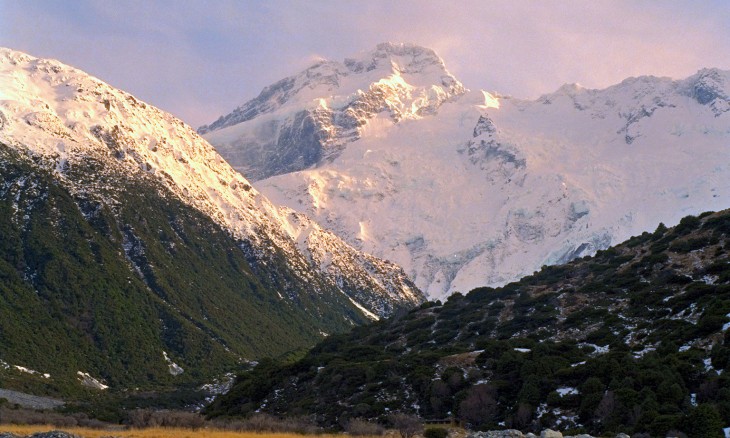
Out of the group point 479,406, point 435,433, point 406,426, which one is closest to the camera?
point 435,433

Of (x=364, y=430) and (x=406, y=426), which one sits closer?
(x=364, y=430)

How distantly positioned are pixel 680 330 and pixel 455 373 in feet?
68.9

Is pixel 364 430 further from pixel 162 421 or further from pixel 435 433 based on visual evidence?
pixel 162 421

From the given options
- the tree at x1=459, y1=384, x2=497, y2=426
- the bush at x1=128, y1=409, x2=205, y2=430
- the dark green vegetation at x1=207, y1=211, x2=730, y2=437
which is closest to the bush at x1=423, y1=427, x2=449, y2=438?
the dark green vegetation at x1=207, y1=211, x2=730, y2=437

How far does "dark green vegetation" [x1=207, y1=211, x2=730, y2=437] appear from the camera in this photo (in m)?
59.2

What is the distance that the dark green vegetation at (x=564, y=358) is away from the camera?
5919 cm

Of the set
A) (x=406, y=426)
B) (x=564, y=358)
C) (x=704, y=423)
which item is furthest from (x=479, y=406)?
(x=704, y=423)

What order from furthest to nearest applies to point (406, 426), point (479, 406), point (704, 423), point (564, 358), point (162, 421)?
point (564, 358) → point (479, 406) → point (406, 426) → point (162, 421) → point (704, 423)

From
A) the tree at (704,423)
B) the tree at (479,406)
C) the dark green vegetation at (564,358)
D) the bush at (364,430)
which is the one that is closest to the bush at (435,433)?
the bush at (364,430)

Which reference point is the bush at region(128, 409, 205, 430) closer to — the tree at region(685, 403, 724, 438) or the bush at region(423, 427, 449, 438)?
the bush at region(423, 427, 449, 438)

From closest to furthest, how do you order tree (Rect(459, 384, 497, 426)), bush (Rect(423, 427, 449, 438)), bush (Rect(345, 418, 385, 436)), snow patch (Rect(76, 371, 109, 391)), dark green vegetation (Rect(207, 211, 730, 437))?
1. bush (Rect(423, 427, 449, 438))
2. bush (Rect(345, 418, 385, 436))
3. dark green vegetation (Rect(207, 211, 730, 437))
4. tree (Rect(459, 384, 497, 426))
5. snow patch (Rect(76, 371, 109, 391))

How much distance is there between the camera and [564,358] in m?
73.9

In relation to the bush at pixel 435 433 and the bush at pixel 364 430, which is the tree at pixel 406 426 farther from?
Result: the bush at pixel 364 430

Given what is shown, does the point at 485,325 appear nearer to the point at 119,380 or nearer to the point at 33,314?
the point at 119,380
